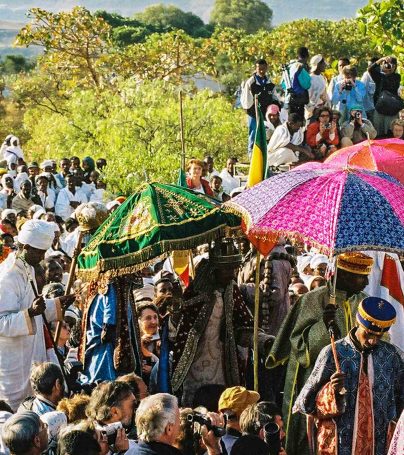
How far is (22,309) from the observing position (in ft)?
29.9

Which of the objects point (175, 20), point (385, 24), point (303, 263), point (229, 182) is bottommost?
point (175, 20)

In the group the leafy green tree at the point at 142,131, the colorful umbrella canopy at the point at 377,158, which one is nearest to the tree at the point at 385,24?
the leafy green tree at the point at 142,131

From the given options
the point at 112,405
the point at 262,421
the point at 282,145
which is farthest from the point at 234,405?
the point at 282,145

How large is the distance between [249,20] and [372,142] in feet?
374

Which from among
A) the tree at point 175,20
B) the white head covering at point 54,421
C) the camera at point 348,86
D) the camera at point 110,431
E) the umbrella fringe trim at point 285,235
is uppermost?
the umbrella fringe trim at point 285,235

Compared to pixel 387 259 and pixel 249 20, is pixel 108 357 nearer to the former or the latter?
pixel 387 259

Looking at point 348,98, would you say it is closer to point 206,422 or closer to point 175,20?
point 206,422

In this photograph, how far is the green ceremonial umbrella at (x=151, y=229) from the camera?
28.6 feet

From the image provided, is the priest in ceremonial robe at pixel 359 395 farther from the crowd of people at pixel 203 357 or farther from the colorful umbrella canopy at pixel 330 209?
the colorful umbrella canopy at pixel 330 209

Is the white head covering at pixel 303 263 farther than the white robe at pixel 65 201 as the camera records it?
No

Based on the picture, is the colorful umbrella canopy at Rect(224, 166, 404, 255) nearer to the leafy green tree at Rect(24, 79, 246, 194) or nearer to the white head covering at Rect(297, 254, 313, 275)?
the white head covering at Rect(297, 254, 313, 275)

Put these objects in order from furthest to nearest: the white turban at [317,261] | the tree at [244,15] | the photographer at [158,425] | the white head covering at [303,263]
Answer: the tree at [244,15] < the white head covering at [303,263] < the white turban at [317,261] < the photographer at [158,425]

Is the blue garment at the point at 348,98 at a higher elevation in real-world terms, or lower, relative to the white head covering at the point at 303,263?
higher

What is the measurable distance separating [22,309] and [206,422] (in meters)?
2.54
